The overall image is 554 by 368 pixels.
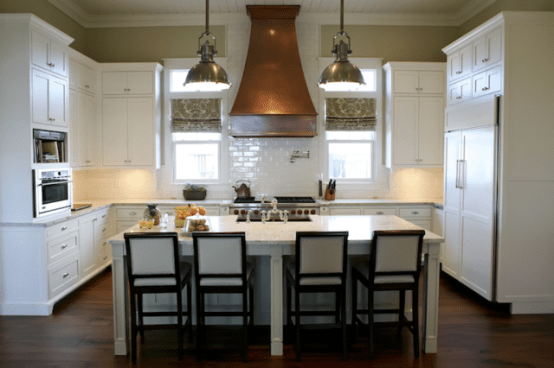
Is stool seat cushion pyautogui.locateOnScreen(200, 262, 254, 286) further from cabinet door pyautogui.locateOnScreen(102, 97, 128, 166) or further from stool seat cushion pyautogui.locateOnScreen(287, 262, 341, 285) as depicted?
cabinet door pyautogui.locateOnScreen(102, 97, 128, 166)

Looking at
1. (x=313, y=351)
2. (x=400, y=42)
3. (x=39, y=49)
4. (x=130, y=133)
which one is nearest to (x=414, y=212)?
(x=400, y=42)

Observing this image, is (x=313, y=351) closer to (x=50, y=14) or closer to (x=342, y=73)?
(x=342, y=73)

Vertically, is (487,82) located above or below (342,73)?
above

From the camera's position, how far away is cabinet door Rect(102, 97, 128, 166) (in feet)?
19.6

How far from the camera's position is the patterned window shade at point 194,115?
6.24 meters

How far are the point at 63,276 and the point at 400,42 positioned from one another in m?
5.55

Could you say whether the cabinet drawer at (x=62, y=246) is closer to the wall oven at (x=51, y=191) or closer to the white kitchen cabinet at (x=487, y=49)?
the wall oven at (x=51, y=191)

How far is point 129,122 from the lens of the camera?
19.7ft

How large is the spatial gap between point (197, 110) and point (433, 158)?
355 centimetres

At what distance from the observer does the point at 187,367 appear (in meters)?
3.15

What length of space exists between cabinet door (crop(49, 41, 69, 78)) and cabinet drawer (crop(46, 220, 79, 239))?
1.64 metres

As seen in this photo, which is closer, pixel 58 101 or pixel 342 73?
pixel 342 73

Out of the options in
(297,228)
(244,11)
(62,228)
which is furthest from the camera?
(244,11)

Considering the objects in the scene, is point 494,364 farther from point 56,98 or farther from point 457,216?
point 56,98
